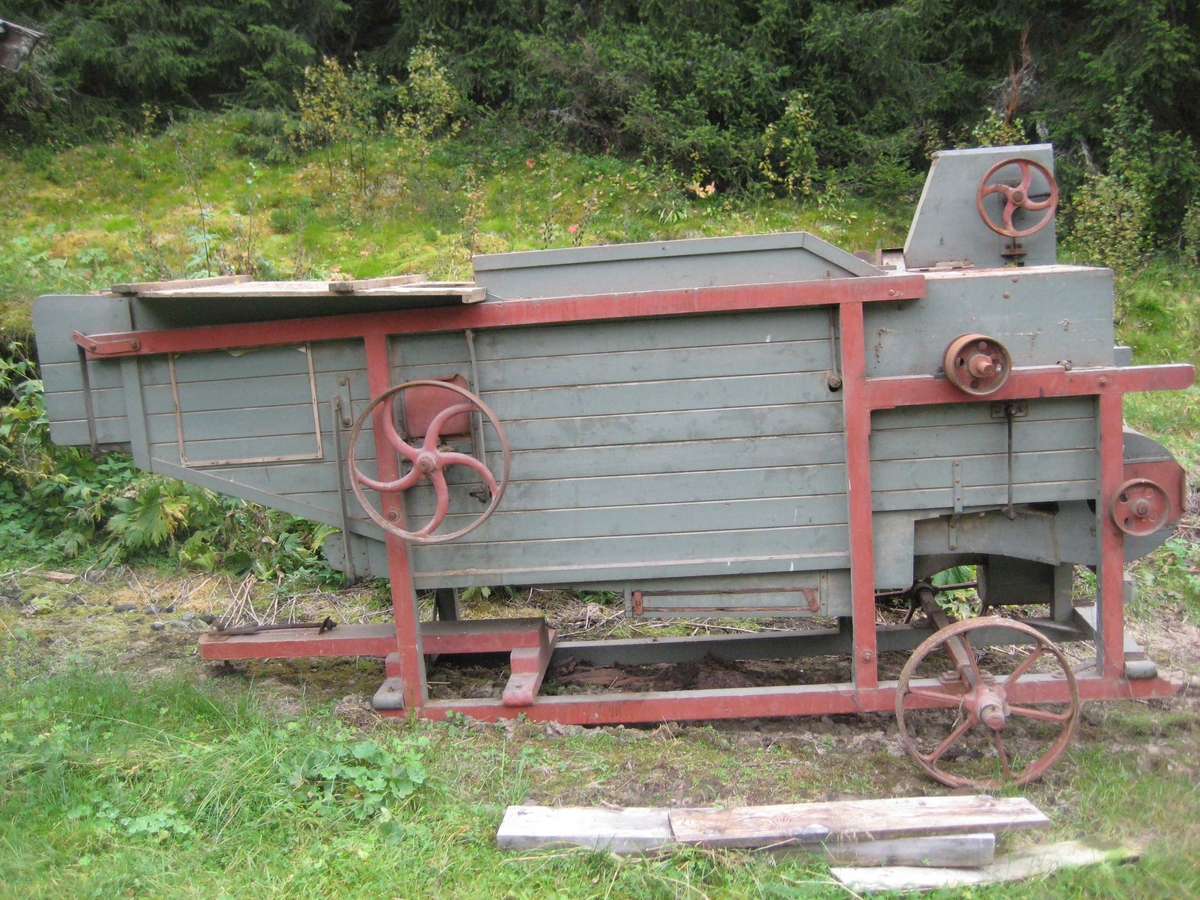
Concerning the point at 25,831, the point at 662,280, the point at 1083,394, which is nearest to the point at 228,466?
the point at 25,831

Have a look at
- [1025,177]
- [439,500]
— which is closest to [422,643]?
[439,500]

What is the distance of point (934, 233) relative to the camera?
14.2 ft

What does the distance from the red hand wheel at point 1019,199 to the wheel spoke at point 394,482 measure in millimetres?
2672

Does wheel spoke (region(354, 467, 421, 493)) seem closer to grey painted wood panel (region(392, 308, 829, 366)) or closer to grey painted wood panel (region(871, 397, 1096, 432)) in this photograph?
grey painted wood panel (region(392, 308, 829, 366))

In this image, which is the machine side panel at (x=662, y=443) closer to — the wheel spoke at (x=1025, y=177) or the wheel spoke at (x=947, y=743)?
the wheel spoke at (x=947, y=743)

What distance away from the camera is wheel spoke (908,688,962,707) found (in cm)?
397

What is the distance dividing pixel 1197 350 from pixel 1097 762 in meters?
5.78

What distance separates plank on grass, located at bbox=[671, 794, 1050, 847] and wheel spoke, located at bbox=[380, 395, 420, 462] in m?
1.73

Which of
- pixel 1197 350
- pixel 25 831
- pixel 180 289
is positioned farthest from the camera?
pixel 1197 350

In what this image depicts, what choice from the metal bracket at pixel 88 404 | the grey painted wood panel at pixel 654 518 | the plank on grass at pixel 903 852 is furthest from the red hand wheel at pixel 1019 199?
the metal bracket at pixel 88 404

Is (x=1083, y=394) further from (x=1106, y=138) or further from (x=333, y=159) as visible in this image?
(x=333, y=159)

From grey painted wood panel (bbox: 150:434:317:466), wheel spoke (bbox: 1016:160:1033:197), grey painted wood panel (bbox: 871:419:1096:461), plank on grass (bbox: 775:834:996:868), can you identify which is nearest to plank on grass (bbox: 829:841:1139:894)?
plank on grass (bbox: 775:834:996:868)

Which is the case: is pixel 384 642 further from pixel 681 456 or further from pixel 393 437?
pixel 681 456

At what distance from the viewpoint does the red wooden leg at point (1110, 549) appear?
3.89m
